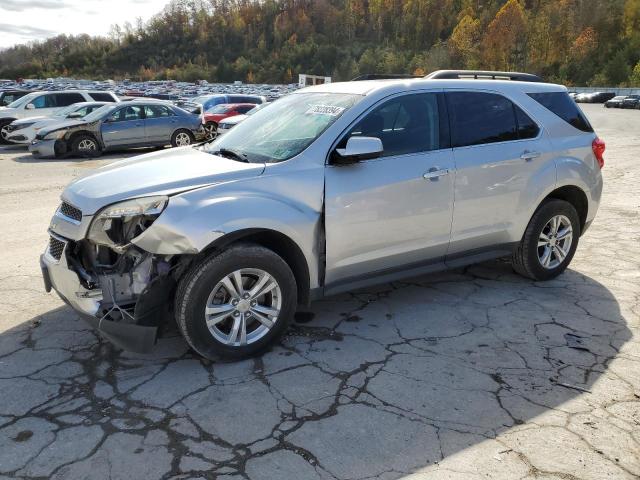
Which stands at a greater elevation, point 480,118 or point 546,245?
point 480,118

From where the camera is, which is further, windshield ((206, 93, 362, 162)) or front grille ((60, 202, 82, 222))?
windshield ((206, 93, 362, 162))

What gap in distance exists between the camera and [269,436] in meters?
2.71

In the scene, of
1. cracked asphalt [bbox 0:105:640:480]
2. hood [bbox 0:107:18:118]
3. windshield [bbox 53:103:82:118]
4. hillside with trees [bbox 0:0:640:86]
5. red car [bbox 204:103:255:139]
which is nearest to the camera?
cracked asphalt [bbox 0:105:640:480]

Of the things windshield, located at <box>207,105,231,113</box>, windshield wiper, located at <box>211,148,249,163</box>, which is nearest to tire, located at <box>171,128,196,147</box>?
windshield, located at <box>207,105,231,113</box>

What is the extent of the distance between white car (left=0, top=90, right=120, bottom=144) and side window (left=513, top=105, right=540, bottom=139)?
1608 centimetres

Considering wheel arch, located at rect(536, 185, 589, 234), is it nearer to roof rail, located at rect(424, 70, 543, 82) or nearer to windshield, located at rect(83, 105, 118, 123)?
roof rail, located at rect(424, 70, 543, 82)

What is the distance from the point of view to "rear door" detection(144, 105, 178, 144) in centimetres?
1444

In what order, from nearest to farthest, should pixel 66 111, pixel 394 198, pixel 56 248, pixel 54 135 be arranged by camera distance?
pixel 56 248 → pixel 394 198 → pixel 54 135 → pixel 66 111

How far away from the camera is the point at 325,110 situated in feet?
12.9

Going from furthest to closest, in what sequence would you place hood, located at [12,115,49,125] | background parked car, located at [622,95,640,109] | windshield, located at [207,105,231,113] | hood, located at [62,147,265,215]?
background parked car, located at [622,95,640,109] < windshield, located at [207,105,231,113] < hood, located at [12,115,49,125] < hood, located at [62,147,265,215]

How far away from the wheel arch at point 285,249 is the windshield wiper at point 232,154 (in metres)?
0.58

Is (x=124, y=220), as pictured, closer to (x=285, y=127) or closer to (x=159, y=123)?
(x=285, y=127)

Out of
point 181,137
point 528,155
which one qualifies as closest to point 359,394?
point 528,155

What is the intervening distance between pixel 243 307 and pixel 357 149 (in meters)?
1.27
